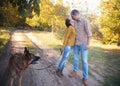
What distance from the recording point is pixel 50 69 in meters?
10.6

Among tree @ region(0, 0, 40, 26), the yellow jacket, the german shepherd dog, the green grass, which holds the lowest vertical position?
the green grass

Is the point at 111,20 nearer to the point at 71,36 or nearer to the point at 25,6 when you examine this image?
the point at 25,6

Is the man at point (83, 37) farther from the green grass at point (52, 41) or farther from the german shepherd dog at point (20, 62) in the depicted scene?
the green grass at point (52, 41)

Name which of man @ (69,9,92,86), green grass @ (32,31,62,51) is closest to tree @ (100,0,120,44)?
green grass @ (32,31,62,51)

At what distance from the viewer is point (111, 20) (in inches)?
1046

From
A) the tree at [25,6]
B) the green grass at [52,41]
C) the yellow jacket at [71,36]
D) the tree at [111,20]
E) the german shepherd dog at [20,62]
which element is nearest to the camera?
the german shepherd dog at [20,62]

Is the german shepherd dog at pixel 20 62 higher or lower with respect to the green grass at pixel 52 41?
higher

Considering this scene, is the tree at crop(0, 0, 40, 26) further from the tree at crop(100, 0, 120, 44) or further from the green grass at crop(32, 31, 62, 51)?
the tree at crop(100, 0, 120, 44)

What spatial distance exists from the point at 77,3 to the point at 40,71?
30575 millimetres

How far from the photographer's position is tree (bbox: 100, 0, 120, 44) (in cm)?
2592

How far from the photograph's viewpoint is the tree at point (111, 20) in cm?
2592

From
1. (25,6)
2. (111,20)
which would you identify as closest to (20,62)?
(25,6)

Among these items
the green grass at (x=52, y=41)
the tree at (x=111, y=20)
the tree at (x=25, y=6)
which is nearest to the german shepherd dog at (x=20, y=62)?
the tree at (x=25, y=6)

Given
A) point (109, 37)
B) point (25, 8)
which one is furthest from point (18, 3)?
point (109, 37)
